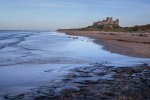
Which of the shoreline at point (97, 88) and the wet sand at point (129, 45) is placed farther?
the wet sand at point (129, 45)

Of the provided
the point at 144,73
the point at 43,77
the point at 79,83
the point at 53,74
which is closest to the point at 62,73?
the point at 53,74

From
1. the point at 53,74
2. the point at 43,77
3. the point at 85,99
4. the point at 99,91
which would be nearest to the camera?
the point at 85,99

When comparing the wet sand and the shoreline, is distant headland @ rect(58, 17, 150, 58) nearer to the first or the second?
the wet sand

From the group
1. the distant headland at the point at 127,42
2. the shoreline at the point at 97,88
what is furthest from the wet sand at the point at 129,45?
the shoreline at the point at 97,88

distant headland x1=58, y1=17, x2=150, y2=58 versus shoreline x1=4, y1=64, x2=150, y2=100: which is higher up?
shoreline x1=4, y1=64, x2=150, y2=100

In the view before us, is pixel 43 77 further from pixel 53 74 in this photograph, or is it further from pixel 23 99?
pixel 23 99

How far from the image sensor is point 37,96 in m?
6.91

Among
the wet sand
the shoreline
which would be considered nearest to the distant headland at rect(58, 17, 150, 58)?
the wet sand

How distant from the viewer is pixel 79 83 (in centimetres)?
842

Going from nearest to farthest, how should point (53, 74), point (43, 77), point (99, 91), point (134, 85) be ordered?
point (99, 91), point (134, 85), point (43, 77), point (53, 74)

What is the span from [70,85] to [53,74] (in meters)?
2.27

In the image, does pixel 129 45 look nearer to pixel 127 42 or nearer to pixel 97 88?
pixel 127 42

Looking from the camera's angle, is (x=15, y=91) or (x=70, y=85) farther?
(x=70, y=85)

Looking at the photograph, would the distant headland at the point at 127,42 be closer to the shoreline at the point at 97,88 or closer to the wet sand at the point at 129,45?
the wet sand at the point at 129,45
